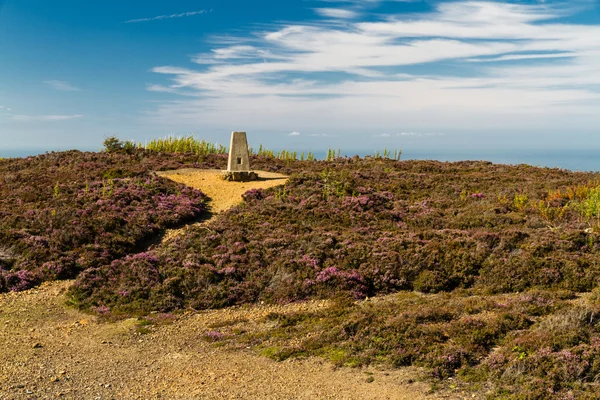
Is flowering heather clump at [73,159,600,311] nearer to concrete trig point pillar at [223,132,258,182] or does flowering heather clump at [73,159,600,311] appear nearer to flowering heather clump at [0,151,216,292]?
flowering heather clump at [0,151,216,292]

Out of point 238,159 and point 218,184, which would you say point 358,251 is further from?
point 238,159

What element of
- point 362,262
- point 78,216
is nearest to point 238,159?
point 78,216

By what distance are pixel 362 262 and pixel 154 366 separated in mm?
8650

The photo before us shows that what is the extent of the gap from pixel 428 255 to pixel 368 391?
8809mm

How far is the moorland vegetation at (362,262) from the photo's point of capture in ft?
35.9

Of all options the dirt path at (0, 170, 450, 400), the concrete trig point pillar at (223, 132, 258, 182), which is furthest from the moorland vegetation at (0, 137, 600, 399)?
the concrete trig point pillar at (223, 132, 258, 182)

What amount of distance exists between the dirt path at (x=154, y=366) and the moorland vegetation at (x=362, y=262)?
2.25 feet

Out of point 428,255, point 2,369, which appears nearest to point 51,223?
point 2,369

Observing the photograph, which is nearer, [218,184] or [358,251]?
[358,251]

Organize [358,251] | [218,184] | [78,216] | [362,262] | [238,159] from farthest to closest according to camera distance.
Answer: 1. [238,159]
2. [218,184]
3. [78,216]
4. [358,251]
5. [362,262]

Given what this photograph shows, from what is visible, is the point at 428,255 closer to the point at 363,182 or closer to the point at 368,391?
the point at 368,391

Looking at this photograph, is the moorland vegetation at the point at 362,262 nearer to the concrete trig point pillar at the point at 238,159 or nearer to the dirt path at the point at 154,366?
the dirt path at the point at 154,366

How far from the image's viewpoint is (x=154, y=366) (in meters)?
11.4

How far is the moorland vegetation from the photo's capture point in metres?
10.9
